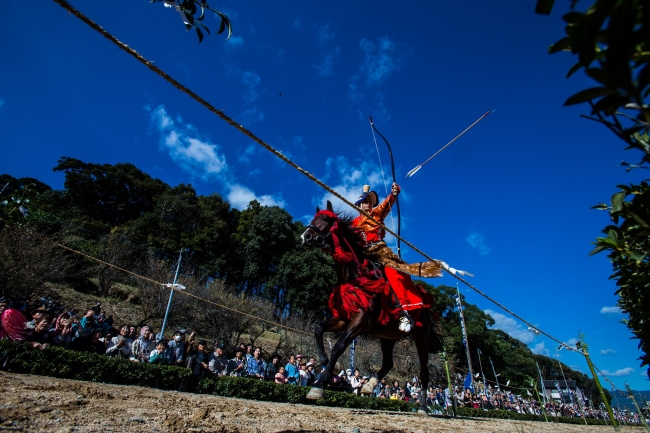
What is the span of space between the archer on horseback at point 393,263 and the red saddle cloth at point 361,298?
219 millimetres

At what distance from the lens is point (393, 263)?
21.0 ft

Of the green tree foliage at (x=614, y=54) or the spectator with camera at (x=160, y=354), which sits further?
the spectator with camera at (x=160, y=354)

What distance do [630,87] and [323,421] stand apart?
383 centimetres

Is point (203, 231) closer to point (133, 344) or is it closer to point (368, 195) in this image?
point (133, 344)

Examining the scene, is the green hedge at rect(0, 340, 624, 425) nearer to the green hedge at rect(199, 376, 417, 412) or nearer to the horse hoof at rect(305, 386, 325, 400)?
the green hedge at rect(199, 376, 417, 412)

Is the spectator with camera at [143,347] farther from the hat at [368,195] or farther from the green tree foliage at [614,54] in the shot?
the green tree foliage at [614,54]

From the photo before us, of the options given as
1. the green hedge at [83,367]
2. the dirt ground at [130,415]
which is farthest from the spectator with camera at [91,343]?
the dirt ground at [130,415]

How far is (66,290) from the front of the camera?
16922 millimetres

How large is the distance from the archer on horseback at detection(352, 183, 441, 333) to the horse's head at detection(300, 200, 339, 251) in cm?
66

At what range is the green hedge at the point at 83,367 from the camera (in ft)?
16.7

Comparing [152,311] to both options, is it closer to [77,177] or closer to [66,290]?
[66,290]

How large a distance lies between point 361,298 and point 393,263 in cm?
133

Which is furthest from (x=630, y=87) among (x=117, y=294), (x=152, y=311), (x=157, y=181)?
(x=157, y=181)

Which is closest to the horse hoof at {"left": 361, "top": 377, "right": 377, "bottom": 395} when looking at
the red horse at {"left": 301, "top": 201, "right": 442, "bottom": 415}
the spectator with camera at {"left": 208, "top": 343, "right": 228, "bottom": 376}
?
the red horse at {"left": 301, "top": 201, "right": 442, "bottom": 415}
